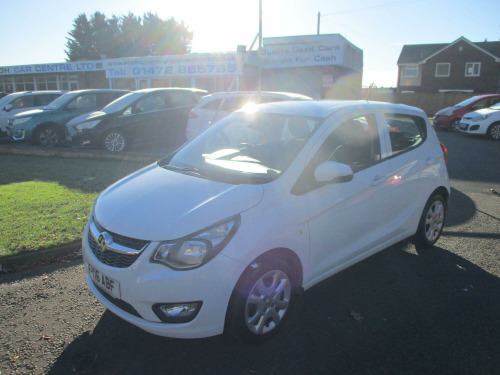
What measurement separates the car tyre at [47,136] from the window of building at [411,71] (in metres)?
42.3

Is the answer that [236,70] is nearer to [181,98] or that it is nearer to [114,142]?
[181,98]

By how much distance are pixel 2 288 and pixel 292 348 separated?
110 inches

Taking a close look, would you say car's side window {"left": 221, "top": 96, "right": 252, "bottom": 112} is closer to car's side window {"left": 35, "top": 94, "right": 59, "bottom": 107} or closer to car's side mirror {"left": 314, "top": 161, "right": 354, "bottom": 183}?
car's side mirror {"left": 314, "top": 161, "right": 354, "bottom": 183}

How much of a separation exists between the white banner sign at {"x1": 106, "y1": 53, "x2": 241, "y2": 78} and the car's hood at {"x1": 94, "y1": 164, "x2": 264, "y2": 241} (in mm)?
22081

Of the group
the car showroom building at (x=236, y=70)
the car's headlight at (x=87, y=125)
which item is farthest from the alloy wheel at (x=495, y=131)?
the car's headlight at (x=87, y=125)

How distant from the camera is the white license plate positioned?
2.75 meters

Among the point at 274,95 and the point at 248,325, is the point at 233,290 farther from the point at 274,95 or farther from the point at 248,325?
the point at 274,95

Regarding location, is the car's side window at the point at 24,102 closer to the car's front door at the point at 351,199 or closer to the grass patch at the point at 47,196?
the grass patch at the point at 47,196

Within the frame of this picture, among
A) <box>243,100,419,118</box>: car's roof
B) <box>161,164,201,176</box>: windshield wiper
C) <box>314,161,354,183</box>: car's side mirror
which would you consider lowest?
<box>161,164,201,176</box>: windshield wiper

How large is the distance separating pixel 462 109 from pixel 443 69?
2774cm

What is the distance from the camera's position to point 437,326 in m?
3.24

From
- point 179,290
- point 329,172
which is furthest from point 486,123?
point 179,290

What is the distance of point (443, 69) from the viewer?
43.1 metres

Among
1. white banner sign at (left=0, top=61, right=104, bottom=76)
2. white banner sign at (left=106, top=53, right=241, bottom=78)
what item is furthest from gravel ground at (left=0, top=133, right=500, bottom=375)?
white banner sign at (left=0, top=61, right=104, bottom=76)
